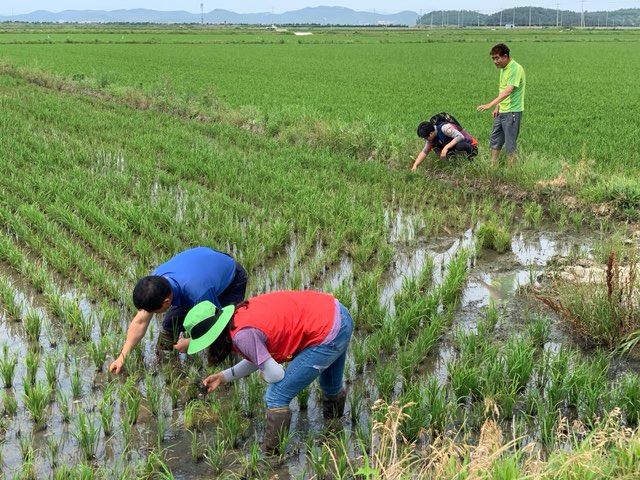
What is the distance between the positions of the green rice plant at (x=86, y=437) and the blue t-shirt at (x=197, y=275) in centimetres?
72

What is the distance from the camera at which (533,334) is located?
3770 mm

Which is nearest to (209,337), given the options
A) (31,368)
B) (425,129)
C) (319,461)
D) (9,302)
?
(319,461)

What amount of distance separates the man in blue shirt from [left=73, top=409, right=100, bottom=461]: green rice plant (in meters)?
0.40

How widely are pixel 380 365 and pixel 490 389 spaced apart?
0.63m

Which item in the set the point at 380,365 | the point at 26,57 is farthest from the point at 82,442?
the point at 26,57

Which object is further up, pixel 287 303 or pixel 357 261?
pixel 287 303

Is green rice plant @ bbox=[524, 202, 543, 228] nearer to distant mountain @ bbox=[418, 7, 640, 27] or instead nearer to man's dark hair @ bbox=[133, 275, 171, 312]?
man's dark hair @ bbox=[133, 275, 171, 312]

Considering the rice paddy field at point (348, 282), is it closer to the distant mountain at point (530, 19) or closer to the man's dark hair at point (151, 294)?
Result: the man's dark hair at point (151, 294)

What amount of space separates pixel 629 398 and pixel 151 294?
230 centimetres

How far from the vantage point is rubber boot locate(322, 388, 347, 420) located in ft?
9.93

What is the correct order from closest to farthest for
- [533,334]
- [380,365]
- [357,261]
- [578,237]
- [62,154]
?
[380,365]
[533,334]
[357,261]
[578,237]
[62,154]

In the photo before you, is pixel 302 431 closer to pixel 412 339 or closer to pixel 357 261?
pixel 412 339

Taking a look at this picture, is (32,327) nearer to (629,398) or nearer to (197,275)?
(197,275)

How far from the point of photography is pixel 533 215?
6.14m
